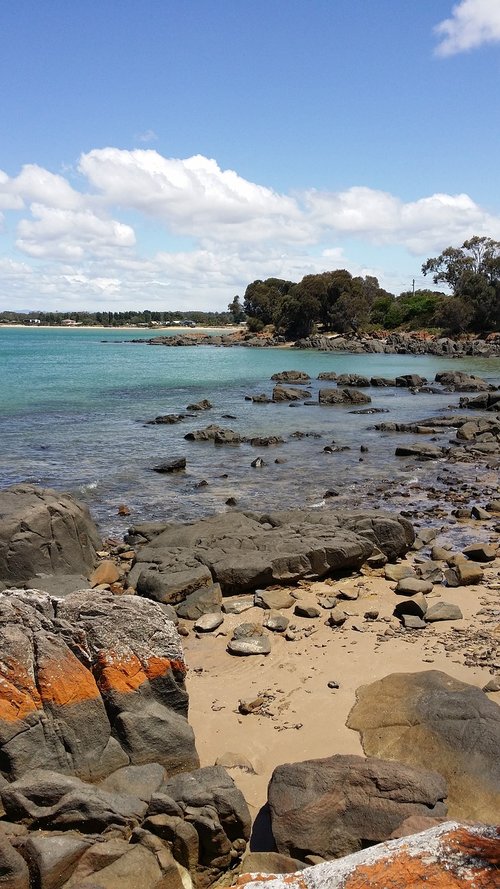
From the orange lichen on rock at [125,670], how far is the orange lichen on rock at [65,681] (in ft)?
0.41

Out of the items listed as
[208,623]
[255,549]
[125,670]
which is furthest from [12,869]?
[255,549]

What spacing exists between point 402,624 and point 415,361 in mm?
78164

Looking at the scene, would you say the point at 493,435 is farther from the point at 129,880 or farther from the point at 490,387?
the point at 129,880

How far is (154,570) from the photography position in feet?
43.0

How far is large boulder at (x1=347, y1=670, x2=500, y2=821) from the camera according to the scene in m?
6.53

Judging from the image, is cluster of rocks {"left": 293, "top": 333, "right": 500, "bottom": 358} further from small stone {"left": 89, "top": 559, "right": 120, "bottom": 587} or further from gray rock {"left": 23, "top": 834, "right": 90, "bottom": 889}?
gray rock {"left": 23, "top": 834, "right": 90, "bottom": 889}

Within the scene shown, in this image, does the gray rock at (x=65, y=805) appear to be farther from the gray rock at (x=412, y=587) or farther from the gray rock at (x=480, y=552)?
the gray rock at (x=480, y=552)

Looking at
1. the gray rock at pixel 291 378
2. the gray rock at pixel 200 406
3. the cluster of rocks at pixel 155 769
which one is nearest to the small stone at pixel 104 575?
the cluster of rocks at pixel 155 769

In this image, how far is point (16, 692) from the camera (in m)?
6.55

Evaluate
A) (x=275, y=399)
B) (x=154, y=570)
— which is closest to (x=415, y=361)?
(x=275, y=399)

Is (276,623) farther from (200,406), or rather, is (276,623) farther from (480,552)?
(200,406)

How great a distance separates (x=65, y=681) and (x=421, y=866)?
4.80 metres

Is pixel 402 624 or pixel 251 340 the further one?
pixel 251 340

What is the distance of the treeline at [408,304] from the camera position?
351 feet
